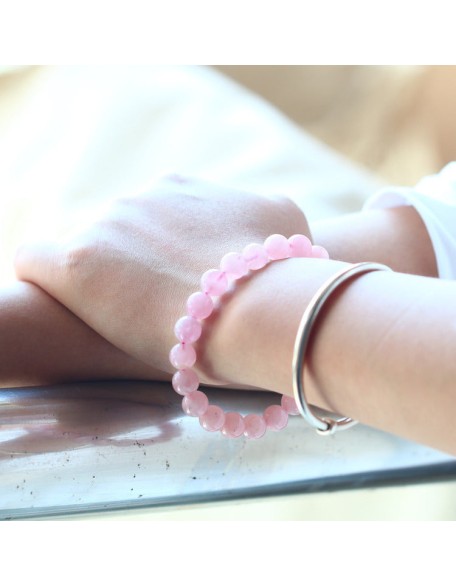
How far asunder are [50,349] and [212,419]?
12 cm

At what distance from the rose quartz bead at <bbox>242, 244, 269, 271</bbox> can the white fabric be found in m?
0.33

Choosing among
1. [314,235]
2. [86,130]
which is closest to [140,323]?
[314,235]

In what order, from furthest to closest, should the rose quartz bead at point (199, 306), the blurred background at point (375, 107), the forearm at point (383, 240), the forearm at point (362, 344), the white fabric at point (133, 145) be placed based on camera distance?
the blurred background at point (375, 107) < the white fabric at point (133, 145) < the forearm at point (383, 240) < the rose quartz bead at point (199, 306) < the forearm at point (362, 344)

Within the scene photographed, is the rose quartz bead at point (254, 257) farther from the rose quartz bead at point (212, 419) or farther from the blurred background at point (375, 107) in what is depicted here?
the blurred background at point (375, 107)

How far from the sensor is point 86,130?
900 mm

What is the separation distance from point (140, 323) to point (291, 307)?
0.41ft

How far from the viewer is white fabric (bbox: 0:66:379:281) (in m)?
0.81

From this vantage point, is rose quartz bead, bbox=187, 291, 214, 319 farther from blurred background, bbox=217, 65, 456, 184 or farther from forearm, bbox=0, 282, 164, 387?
blurred background, bbox=217, 65, 456, 184

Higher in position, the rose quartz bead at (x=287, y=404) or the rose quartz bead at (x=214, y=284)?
the rose quartz bead at (x=214, y=284)

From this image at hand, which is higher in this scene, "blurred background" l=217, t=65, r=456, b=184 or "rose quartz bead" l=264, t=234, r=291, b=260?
"blurred background" l=217, t=65, r=456, b=184

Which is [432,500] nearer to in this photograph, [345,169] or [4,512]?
[4,512]

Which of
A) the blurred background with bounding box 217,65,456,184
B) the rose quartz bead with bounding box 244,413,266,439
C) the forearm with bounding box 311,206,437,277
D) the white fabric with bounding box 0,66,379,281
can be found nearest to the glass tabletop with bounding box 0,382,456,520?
the rose quartz bead with bounding box 244,413,266,439

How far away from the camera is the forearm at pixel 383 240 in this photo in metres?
0.61

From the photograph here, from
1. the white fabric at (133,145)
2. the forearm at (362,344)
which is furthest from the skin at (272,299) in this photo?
the white fabric at (133,145)
